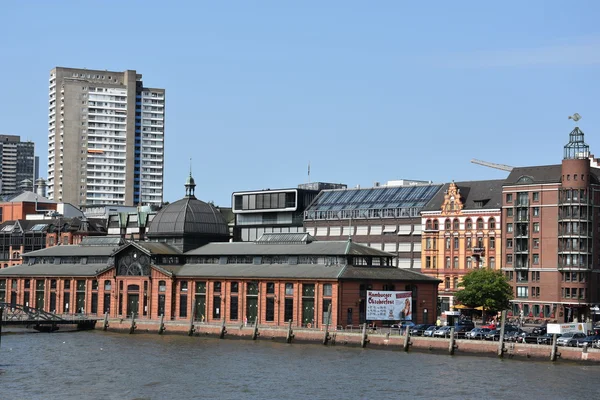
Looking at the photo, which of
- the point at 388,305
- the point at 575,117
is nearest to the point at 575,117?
the point at 575,117

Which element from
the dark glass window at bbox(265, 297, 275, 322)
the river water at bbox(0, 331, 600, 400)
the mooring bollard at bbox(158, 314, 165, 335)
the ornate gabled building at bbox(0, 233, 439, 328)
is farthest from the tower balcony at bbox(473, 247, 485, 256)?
the mooring bollard at bbox(158, 314, 165, 335)

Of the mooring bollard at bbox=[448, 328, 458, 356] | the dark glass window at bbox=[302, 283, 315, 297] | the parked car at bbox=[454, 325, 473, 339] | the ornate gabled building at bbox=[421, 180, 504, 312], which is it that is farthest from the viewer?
the ornate gabled building at bbox=[421, 180, 504, 312]

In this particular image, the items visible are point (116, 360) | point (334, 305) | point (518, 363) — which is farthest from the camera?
point (334, 305)

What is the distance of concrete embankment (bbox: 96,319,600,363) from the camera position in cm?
11250

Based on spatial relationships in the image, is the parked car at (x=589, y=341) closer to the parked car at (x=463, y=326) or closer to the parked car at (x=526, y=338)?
the parked car at (x=526, y=338)

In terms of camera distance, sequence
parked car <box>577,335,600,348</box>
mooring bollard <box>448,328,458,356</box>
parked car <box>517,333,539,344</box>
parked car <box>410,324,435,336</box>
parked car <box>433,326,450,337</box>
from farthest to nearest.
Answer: parked car <box>410,324,435,336</box> → parked car <box>433,326,450,337</box> → mooring bollard <box>448,328,458,356</box> → parked car <box>517,333,539,344</box> → parked car <box>577,335,600,348</box>

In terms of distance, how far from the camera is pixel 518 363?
366 ft

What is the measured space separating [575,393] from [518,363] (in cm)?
1773

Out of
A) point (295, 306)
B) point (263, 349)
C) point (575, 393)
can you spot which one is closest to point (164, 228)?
point (295, 306)

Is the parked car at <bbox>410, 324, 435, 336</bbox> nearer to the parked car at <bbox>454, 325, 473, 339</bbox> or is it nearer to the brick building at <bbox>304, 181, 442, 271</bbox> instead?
the parked car at <bbox>454, 325, 473, 339</bbox>

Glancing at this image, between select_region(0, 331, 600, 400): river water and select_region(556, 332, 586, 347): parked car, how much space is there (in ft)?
17.2

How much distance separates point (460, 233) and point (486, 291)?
2219cm

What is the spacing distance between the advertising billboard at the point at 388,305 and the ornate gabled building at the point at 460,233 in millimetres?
32095

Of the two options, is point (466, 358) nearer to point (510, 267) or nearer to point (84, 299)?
point (510, 267)
